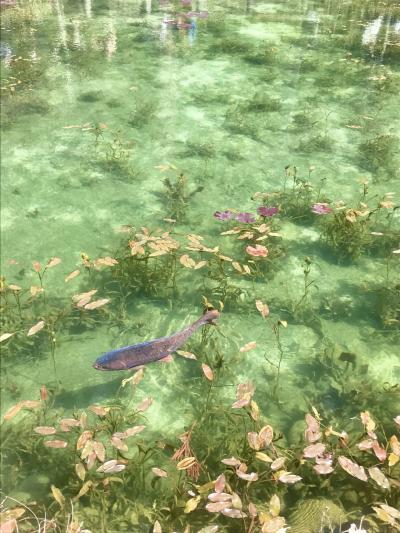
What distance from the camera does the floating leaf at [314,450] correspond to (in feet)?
8.59

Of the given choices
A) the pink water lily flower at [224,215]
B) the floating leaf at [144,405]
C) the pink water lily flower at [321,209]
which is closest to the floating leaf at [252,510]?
the floating leaf at [144,405]

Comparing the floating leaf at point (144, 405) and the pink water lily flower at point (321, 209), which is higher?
the pink water lily flower at point (321, 209)

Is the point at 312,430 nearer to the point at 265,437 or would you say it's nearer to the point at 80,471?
the point at 265,437

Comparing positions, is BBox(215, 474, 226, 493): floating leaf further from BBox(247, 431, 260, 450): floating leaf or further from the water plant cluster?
BBox(247, 431, 260, 450): floating leaf

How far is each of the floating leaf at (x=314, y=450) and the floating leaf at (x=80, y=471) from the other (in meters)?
1.38

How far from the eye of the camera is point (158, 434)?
10.1ft

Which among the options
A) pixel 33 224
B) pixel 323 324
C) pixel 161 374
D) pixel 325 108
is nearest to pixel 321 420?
pixel 323 324

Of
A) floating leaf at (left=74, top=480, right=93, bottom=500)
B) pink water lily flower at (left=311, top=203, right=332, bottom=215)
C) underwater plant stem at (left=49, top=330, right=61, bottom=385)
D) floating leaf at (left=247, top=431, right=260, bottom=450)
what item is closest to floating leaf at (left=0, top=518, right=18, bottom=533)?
floating leaf at (left=74, top=480, right=93, bottom=500)

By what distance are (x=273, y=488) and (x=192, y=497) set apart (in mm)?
516

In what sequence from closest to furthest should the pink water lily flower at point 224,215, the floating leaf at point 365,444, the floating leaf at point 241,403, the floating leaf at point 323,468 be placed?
the floating leaf at point 323,468, the floating leaf at point 365,444, the floating leaf at point 241,403, the pink water lily flower at point 224,215

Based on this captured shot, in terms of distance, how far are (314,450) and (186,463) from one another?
A: 0.81 metres

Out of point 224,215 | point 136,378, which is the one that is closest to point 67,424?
point 136,378

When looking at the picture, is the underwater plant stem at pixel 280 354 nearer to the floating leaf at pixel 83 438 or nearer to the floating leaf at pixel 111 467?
the floating leaf at pixel 111 467

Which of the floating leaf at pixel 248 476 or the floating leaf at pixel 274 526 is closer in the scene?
the floating leaf at pixel 274 526
